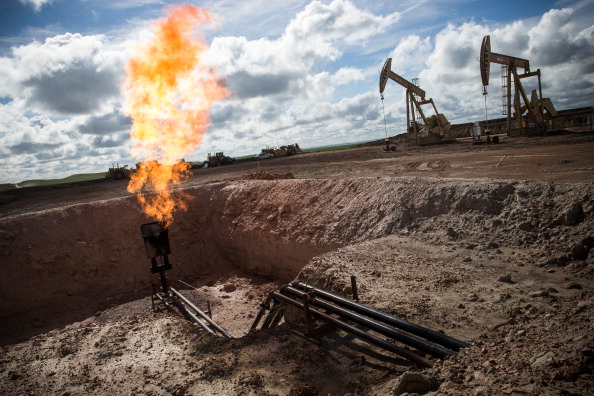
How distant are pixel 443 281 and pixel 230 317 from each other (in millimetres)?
8256

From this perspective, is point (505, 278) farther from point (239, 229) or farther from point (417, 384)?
point (239, 229)

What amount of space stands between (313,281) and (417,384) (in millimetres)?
5152

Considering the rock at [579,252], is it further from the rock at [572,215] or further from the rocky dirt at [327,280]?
the rock at [572,215]

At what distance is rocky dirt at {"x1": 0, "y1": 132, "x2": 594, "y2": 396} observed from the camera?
5.04m

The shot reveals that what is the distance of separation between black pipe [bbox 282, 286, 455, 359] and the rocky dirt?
35 centimetres

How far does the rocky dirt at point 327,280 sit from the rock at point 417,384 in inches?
0.7

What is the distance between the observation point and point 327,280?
29.1ft

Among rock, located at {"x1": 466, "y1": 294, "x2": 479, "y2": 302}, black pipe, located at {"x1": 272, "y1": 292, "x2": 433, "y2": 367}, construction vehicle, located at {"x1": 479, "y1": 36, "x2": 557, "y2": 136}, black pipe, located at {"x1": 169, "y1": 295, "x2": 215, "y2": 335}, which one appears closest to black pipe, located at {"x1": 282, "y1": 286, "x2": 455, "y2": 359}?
black pipe, located at {"x1": 272, "y1": 292, "x2": 433, "y2": 367}

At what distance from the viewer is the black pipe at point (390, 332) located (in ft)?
16.2

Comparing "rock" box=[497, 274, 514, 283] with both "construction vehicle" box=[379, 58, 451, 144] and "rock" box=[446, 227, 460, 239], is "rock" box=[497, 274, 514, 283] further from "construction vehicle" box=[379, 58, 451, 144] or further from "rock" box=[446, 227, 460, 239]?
"construction vehicle" box=[379, 58, 451, 144]

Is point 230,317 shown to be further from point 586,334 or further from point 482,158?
point 482,158

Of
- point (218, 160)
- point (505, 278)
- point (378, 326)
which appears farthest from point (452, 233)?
point (218, 160)

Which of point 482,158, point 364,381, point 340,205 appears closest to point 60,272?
point 340,205

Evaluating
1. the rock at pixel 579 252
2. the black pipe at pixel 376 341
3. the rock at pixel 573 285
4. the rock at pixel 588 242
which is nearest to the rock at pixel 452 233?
the rock at pixel 579 252
